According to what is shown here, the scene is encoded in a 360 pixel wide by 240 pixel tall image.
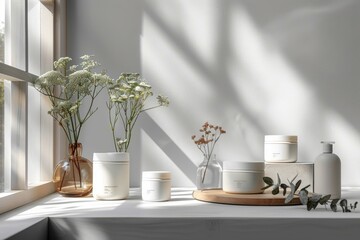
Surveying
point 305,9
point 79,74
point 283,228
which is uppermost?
point 305,9

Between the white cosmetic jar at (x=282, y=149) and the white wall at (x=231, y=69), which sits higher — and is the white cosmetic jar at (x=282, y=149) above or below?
below

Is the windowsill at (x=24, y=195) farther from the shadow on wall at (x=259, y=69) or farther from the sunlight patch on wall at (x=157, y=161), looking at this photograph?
the shadow on wall at (x=259, y=69)

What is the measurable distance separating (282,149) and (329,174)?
19cm

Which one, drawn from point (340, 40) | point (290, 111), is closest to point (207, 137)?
point (290, 111)

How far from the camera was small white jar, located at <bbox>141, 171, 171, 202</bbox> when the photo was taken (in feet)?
5.11

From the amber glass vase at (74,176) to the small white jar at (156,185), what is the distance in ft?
0.75

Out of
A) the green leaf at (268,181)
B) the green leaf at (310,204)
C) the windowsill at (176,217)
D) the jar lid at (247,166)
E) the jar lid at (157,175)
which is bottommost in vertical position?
the windowsill at (176,217)

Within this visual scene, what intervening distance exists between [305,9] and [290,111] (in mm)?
417

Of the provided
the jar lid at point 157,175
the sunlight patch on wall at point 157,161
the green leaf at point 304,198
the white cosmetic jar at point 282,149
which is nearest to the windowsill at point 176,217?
the green leaf at point 304,198

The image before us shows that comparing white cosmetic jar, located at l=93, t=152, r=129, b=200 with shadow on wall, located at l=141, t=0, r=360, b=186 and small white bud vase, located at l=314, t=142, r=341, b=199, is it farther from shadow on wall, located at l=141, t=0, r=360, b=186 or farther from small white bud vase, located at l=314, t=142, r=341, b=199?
small white bud vase, located at l=314, t=142, r=341, b=199

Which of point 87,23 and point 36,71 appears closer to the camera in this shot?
point 36,71

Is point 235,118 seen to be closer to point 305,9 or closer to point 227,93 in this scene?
point 227,93

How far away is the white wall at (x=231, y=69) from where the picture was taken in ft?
6.54

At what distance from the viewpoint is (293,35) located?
2000 millimetres
